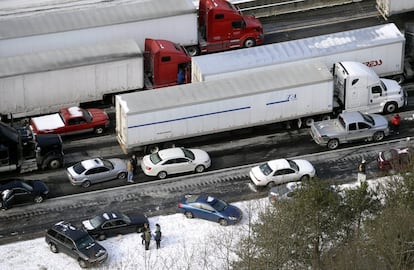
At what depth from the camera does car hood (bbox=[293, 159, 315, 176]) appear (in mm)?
56781

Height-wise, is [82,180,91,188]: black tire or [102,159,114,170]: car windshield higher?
[102,159,114,170]: car windshield

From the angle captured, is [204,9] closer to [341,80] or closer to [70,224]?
[341,80]

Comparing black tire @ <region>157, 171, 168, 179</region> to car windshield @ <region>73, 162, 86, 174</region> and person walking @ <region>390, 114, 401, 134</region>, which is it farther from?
person walking @ <region>390, 114, 401, 134</region>

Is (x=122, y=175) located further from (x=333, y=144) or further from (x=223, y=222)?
(x=333, y=144)

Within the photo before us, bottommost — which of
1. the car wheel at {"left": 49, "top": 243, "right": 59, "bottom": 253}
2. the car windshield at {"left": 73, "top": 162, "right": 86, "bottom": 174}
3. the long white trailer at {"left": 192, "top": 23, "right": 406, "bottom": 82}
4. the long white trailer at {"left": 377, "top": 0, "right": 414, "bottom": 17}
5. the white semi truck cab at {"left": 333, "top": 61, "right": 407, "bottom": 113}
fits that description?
the car wheel at {"left": 49, "top": 243, "right": 59, "bottom": 253}

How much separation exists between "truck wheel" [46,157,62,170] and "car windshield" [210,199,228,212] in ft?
29.5

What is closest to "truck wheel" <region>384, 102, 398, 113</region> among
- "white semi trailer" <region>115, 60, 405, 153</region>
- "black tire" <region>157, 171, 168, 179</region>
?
"white semi trailer" <region>115, 60, 405, 153</region>

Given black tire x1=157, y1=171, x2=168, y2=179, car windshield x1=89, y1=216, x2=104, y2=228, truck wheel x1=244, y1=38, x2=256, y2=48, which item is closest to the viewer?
car windshield x1=89, y1=216, x2=104, y2=228

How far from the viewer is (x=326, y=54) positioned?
207 ft

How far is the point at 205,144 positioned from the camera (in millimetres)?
60812

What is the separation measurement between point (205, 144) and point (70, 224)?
34.0 feet

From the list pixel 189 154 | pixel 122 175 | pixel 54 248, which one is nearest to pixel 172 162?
pixel 189 154

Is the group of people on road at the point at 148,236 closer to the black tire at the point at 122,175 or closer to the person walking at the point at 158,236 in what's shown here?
the person walking at the point at 158,236

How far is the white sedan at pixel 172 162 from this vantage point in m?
57.6
